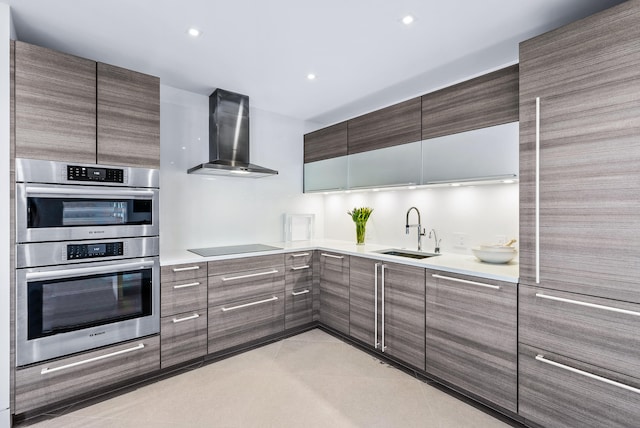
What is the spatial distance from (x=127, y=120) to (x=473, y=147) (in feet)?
8.34

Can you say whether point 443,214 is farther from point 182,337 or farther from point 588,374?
point 182,337

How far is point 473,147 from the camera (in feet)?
7.56

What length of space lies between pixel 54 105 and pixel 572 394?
3426 mm

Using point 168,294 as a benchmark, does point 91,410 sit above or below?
below

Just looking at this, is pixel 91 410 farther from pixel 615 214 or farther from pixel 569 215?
pixel 615 214

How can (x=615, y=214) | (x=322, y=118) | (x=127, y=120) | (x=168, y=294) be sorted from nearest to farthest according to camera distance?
(x=615, y=214) < (x=127, y=120) < (x=168, y=294) < (x=322, y=118)

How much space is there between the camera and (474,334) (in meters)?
2.02

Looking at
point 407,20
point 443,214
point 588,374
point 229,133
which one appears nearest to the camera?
point 588,374

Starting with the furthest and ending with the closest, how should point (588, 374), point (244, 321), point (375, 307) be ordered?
point (244, 321), point (375, 307), point (588, 374)

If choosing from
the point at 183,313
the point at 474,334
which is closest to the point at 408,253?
the point at 474,334

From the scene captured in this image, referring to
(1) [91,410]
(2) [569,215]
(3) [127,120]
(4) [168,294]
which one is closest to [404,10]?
(2) [569,215]

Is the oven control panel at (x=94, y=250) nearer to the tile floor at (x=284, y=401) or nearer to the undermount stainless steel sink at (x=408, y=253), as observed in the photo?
the tile floor at (x=284, y=401)

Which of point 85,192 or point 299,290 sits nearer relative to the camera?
point 85,192

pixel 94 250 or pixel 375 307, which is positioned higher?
pixel 94 250
